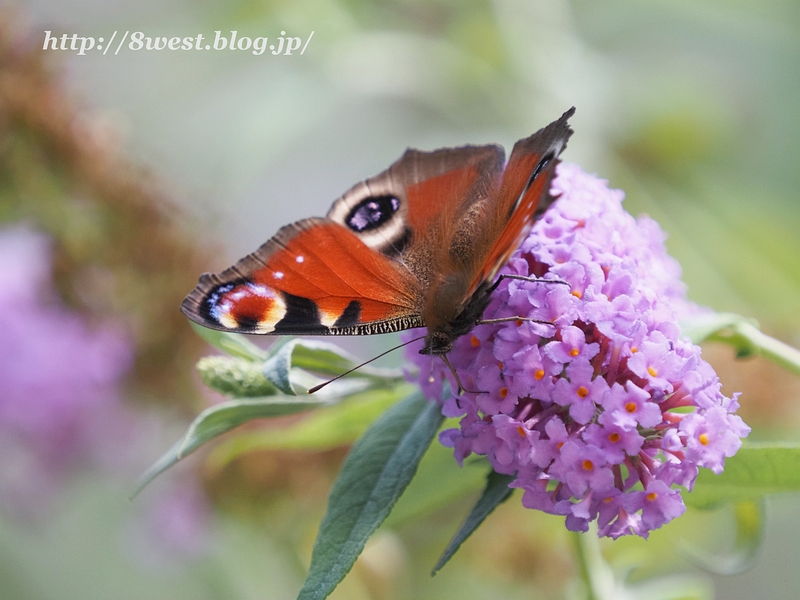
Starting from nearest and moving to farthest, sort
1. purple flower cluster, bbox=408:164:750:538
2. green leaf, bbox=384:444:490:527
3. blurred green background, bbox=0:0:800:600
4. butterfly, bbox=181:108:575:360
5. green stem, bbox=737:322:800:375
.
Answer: purple flower cluster, bbox=408:164:750:538, butterfly, bbox=181:108:575:360, green stem, bbox=737:322:800:375, green leaf, bbox=384:444:490:527, blurred green background, bbox=0:0:800:600

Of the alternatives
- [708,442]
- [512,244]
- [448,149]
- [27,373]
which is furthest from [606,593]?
[27,373]

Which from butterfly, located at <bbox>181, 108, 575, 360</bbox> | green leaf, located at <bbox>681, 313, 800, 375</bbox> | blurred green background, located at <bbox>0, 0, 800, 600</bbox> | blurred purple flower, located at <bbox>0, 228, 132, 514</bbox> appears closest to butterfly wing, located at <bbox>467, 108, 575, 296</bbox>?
butterfly, located at <bbox>181, 108, 575, 360</bbox>

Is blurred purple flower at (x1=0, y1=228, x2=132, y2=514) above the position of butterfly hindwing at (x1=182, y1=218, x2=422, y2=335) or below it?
below

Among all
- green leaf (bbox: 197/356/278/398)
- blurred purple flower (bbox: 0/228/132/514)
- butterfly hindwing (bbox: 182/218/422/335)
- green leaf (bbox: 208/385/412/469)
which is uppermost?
butterfly hindwing (bbox: 182/218/422/335)

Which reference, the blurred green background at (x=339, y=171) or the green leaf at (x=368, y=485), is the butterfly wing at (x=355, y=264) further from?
the blurred green background at (x=339, y=171)

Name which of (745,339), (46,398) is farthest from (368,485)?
(46,398)

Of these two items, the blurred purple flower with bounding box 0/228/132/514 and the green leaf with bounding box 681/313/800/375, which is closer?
the green leaf with bounding box 681/313/800/375

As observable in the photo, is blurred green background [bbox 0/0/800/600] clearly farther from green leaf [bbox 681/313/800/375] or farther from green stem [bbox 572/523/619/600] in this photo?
green leaf [bbox 681/313/800/375]

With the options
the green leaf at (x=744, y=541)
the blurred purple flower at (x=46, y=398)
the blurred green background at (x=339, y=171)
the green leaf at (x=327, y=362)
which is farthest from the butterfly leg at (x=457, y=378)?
the blurred purple flower at (x=46, y=398)

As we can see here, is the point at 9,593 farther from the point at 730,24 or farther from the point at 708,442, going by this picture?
the point at 730,24
